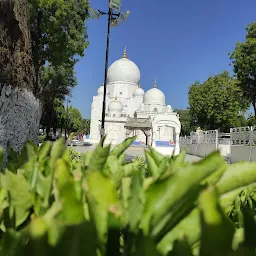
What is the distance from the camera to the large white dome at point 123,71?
5247 cm

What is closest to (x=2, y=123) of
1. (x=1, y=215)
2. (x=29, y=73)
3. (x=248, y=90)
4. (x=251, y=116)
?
(x=29, y=73)

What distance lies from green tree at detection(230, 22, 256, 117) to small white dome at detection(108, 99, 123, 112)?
26363mm

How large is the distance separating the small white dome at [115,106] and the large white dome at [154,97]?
477 centimetres

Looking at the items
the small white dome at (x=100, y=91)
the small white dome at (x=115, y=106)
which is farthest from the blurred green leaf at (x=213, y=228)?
the small white dome at (x=100, y=91)

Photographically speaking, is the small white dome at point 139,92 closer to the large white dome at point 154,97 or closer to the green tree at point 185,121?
the large white dome at point 154,97

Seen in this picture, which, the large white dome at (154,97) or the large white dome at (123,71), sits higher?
the large white dome at (123,71)

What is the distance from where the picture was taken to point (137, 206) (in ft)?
2.34

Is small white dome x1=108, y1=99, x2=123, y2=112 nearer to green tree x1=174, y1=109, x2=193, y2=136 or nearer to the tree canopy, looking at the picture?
green tree x1=174, y1=109, x2=193, y2=136

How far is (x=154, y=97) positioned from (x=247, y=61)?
28.7m

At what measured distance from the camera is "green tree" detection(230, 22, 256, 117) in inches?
864

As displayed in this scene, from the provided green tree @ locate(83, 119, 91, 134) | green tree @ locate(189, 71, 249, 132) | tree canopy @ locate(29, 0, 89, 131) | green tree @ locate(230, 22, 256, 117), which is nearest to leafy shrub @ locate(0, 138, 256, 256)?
tree canopy @ locate(29, 0, 89, 131)

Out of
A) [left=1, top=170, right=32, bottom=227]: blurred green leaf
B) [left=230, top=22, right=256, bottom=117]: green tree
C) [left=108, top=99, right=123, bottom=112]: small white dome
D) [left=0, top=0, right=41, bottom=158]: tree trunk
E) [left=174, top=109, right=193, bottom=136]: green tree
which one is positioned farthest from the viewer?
[left=174, top=109, right=193, bottom=136]: green tree

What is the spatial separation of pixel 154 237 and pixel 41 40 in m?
16.5

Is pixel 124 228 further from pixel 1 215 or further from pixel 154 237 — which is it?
pixel 1 215
